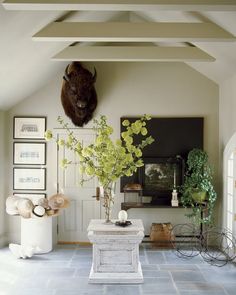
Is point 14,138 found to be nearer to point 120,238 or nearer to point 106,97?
point 106,97

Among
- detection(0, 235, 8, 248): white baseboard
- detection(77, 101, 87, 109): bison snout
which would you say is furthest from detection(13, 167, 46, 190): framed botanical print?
detection(77, 101, 87, 109): bison snout

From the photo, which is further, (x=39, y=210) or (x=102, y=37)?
(x=39, y=210)

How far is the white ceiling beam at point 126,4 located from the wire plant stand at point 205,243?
379 centimetres

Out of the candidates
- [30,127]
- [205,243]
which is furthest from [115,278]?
[30,127]

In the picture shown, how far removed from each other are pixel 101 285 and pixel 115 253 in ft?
1.38

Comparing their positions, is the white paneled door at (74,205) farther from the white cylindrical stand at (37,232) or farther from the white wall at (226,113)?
the white wall at (226,113)

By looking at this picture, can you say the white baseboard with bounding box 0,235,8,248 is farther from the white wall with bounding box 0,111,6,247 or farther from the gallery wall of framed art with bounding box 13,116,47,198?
the gallery wall of framed art with bounding box 13,116,47,198

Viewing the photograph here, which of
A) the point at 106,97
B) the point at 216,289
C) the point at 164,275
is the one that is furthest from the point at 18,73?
the point at 216,289

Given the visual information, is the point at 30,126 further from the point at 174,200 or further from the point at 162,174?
the point at 174,200

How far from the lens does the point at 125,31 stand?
5199 mm

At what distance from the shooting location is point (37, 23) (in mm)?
4934

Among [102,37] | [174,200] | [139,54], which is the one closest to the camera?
[102,37]

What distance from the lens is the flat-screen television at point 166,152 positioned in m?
7.47

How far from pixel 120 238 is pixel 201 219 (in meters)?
2.23
